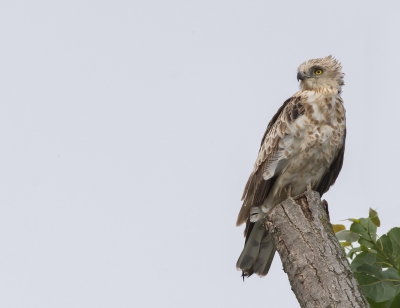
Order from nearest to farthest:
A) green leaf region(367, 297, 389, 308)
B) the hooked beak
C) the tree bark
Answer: the tree bark < green leaf region(367, 297, 389, 308) < the hooked beak

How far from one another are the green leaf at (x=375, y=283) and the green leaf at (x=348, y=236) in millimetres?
263

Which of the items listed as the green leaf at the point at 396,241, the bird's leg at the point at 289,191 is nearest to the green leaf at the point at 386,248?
the green leaf at the point at 396,241

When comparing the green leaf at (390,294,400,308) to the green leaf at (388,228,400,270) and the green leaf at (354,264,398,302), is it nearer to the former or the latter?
the green leaf at (354,264,398,302)

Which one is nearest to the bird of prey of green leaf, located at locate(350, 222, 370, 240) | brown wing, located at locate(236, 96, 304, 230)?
brown wing, located at locate(236, 96, 304, 230)

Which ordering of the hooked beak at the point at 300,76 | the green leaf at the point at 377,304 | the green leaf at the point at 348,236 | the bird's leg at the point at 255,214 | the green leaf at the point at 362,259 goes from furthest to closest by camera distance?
the hooked beak at the point at 300,76
the bird's leg at the point at 255,214
the green leaf at the point at 348,236
the green leaf at the point at 362,259
the green leaf at the point at 377,304

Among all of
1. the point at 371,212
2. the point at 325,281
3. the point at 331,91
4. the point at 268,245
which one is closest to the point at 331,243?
the point at 325,281

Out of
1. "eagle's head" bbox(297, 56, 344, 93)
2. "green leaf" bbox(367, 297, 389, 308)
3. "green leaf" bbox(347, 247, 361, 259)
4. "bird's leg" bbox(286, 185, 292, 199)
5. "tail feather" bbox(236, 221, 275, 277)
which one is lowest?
"green leaf" bbox(367, 297, 389, 308)

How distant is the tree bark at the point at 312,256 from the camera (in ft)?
15.0

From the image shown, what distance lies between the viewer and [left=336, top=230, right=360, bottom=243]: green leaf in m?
5.31

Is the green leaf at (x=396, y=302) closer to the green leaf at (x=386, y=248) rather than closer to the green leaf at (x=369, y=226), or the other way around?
the green leaf at (x=386, y=248)

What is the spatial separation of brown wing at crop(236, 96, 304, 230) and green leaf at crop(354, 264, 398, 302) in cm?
218

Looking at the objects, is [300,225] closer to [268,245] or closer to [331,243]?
[331,243]

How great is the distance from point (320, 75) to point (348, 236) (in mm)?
2980

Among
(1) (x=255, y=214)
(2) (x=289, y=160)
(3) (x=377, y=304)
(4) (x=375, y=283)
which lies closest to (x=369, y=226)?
(4) (x=375, y=283)
